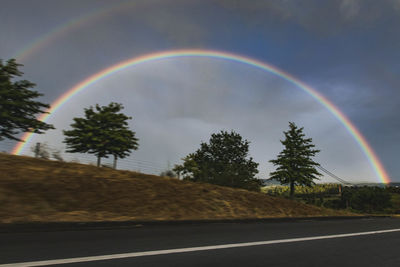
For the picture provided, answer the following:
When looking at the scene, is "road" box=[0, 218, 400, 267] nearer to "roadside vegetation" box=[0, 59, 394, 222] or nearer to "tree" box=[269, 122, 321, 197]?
"roadside vegetation" box=[0, 59, 394, 222]

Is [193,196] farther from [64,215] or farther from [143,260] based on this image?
[143,260]

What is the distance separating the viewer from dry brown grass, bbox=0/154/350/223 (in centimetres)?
738

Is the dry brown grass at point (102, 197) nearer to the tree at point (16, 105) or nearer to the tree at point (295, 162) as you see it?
the tree at point (16, 105)

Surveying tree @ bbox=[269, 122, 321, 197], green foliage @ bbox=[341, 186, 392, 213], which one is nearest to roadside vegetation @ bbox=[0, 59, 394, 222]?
tree @ bbox=[269, 122, 321, 197]

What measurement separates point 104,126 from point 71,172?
538 inches

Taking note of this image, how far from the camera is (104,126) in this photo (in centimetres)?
2355

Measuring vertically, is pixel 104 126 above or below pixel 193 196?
above

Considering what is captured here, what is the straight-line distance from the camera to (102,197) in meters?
9.37

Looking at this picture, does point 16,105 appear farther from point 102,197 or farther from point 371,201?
point 371,201

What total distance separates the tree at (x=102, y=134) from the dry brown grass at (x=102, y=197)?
10999 mm

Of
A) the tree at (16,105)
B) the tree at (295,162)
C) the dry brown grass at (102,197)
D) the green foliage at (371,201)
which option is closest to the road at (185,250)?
the dry brown grass at (102,197)

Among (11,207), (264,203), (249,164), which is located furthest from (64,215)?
(249,164)

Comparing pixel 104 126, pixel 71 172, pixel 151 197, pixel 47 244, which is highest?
pixel 104 126

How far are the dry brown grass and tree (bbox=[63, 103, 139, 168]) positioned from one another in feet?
36.1
